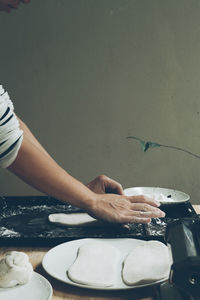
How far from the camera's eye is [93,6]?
3133 millimetres

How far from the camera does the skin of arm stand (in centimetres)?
121

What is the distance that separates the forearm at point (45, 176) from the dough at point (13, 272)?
1.20 ft

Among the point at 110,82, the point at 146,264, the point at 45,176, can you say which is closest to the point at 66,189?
the point at 45,176

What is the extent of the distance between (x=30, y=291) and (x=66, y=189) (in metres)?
0.48

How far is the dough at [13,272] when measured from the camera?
858mm

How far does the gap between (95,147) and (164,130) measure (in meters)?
0.59

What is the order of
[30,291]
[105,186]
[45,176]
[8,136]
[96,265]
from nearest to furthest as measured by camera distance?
1. [30,291]
2. [96,265]
3. [8,136]
4. [45,176]
5. [105,186]

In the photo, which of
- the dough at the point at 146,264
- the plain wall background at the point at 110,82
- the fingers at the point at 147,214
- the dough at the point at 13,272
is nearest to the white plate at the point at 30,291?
the dough at the point at 13,272

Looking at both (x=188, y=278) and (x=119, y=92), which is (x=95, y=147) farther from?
(x=188, y=278)

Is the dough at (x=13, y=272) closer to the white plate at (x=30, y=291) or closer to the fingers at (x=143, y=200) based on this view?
the white plate at (x=30, y=291)

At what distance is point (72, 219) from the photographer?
1304 millimetres

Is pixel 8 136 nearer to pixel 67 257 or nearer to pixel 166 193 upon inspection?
pixel 67 257

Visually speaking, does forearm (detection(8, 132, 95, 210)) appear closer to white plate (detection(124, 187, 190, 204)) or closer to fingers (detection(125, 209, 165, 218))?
fingers (detection(125, 209, 165, 218))

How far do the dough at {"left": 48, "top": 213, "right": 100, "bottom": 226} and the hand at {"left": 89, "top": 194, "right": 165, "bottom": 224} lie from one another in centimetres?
3
